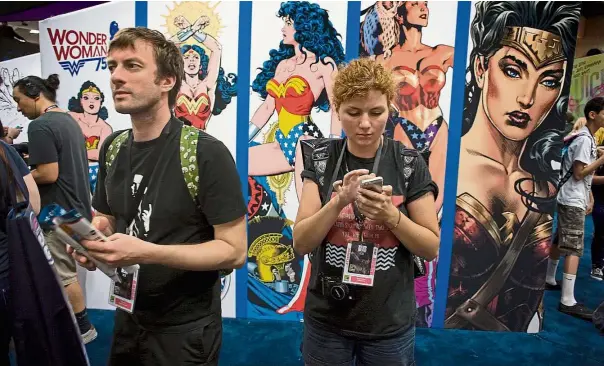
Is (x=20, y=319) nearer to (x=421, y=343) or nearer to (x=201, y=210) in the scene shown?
(x=201, y=210)

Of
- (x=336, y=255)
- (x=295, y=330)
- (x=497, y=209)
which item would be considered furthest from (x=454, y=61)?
(x=295, y=330)

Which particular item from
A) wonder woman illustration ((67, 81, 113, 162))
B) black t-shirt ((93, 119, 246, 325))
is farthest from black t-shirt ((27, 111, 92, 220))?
black t-shirt ((93, 119, 246, 325))

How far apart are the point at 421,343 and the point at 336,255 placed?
1849 millimetres

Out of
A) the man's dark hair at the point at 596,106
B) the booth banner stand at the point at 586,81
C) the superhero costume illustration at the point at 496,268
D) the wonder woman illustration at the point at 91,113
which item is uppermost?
the booth banner stand at the point at 586,81

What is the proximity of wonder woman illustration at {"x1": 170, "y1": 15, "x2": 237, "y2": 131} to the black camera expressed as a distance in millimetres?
1857

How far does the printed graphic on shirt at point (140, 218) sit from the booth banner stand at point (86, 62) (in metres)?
1.99

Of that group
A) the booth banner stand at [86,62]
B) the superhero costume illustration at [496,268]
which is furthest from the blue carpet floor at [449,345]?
the booth banner stand at [86,62]

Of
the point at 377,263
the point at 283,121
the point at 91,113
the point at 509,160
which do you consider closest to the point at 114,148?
the point at 377,263

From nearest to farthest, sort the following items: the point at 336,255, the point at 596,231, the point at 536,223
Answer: the point at 336,255
the point at 536,223
the point at 596,231

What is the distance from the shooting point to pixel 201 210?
4.16 ft

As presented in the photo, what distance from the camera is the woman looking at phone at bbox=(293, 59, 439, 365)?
1.39 metres

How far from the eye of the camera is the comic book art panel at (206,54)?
2.88 metres

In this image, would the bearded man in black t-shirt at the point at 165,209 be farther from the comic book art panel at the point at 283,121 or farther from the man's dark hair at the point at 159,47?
the comic book art panel at the point at 283,121

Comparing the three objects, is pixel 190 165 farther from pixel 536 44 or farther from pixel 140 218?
pixel 536 44
